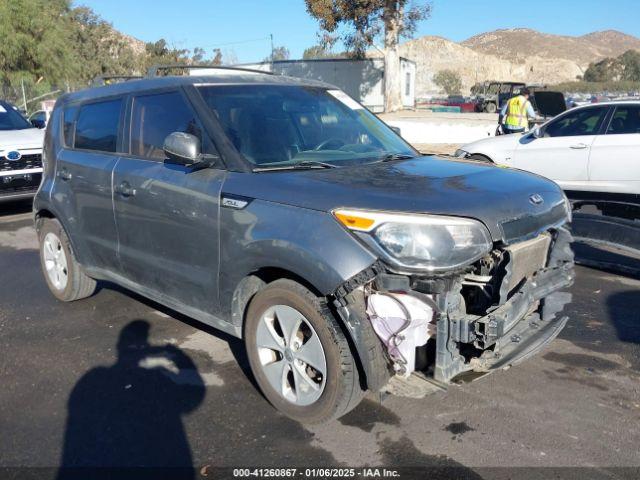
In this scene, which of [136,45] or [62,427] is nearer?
[62,427]

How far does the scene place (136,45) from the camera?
104 metres

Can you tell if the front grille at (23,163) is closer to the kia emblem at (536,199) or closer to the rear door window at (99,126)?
the rear door window at (99,126)

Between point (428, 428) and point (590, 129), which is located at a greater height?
point (590, 129)

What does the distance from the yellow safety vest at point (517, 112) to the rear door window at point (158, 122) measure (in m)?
11.2

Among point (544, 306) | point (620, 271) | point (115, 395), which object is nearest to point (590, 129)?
point (620, 271)

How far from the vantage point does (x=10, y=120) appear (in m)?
10.6

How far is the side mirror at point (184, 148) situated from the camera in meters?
3.57

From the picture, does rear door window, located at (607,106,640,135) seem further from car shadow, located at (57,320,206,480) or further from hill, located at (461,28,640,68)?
hill, located at (461,28,640,68)

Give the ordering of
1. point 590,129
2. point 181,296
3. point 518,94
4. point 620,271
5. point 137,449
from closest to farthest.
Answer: point 137,449, point 181,296, point 620,271, point 590,129, point 518,94

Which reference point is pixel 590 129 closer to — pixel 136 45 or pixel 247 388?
pixel 247 388

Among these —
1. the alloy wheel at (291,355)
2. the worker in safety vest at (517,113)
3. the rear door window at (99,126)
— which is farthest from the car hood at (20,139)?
the worker in safety vest at (517,113)

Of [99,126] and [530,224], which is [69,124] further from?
[530,224]

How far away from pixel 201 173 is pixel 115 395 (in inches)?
60.7

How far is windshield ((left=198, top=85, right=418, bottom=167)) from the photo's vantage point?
12.5 feet
